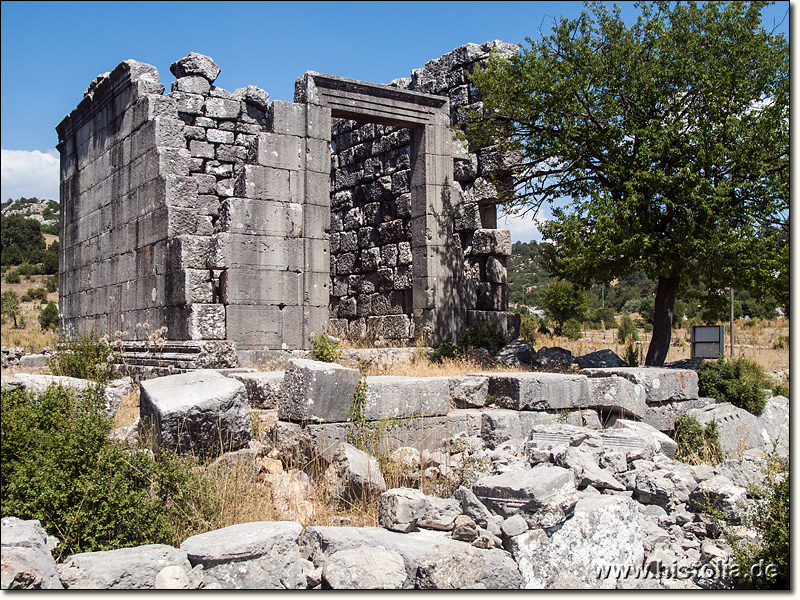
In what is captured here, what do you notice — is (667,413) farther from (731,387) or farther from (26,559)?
(26,559)

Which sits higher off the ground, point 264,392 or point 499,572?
point 264,392

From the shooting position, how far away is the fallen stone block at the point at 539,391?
9.44m

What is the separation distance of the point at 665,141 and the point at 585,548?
756 centimetres

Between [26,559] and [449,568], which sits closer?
[26,559]

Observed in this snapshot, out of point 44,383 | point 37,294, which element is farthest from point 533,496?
point 37,294

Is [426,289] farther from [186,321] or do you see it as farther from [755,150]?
[755,150]

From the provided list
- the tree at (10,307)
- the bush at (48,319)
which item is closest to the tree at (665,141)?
the bush at (48,319)

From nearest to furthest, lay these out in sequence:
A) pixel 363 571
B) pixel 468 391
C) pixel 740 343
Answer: pixel 363 571 < pixel 468 391 < pixel 740 343

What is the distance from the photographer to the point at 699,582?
19.4 ft

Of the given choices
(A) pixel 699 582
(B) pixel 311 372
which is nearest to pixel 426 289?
(B) pixel 311 372

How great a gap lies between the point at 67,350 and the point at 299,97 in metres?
5.97

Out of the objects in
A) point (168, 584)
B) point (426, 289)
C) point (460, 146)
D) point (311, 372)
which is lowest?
point (168, 584)

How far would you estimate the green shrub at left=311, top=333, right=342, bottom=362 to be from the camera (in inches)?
503

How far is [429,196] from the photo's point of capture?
584 inches
